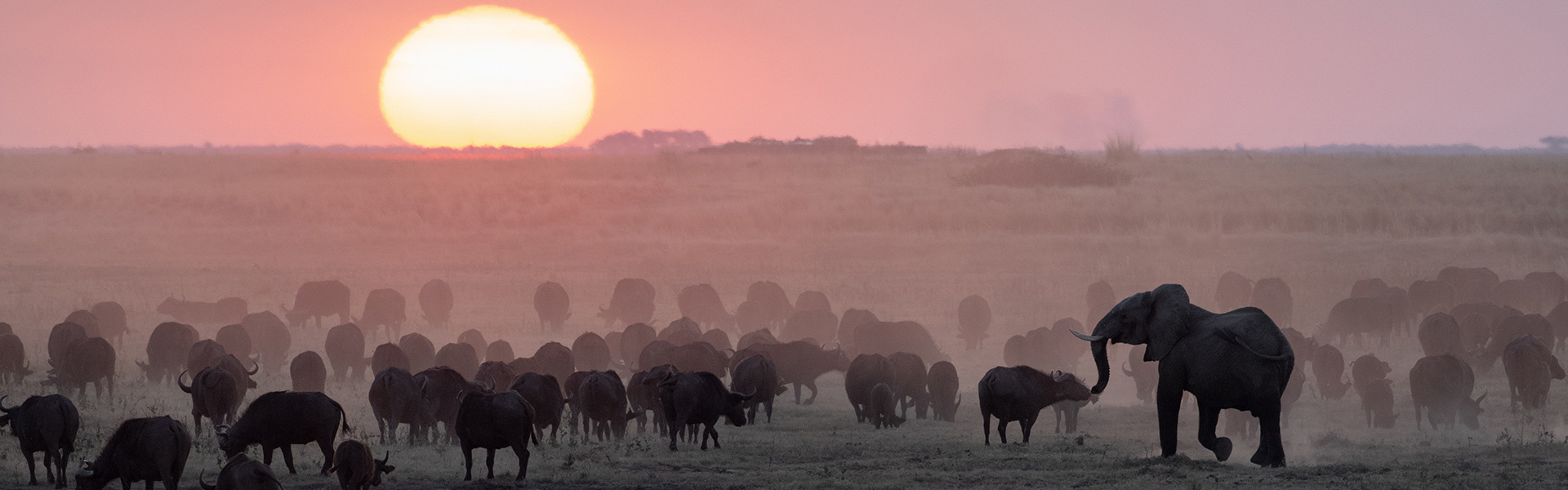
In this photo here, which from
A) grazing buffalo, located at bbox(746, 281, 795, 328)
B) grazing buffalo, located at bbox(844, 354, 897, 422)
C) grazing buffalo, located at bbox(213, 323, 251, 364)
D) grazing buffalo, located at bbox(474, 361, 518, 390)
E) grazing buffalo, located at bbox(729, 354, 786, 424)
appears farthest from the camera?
grazing buffalo, located at bbox(746, 281, 795, 328)

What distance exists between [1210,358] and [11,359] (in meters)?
16.9

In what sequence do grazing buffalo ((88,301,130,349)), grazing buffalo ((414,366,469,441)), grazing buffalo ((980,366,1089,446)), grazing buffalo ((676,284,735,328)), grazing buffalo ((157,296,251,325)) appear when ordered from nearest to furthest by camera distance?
1. grazing buffalo ((980,366,1089,446))
2. grazing buffalo ((414,366,469,441))
3. grazing buffalo ((88,301,130,349))
4. grazing buffalo ((157,296,251,325))
5. grazing buffalo ((676,284,735,328))

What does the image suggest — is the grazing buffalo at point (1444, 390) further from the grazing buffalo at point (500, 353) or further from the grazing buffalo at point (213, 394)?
the grazing buffalo at point (213, 394)

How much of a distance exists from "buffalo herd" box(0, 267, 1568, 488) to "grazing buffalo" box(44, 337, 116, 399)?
0.03 meters

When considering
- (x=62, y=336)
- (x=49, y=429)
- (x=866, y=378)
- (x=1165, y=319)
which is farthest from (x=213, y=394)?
(x=1165, y=319)

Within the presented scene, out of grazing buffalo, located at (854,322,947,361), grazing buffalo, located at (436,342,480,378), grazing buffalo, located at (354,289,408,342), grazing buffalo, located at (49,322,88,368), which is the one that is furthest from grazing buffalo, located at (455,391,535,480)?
grazing buffalo, located at (354,289,408,342)

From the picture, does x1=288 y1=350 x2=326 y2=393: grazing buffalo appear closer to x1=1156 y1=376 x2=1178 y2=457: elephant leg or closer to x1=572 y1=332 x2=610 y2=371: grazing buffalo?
x1=572 y1=332 x2=610 y2=371: grazing buffalo

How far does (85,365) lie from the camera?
62.4ft

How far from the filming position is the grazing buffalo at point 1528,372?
19.1 m

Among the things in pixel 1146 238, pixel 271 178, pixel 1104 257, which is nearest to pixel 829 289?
pixel 1104 257

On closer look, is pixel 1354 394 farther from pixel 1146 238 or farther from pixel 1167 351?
pixel 1146 238

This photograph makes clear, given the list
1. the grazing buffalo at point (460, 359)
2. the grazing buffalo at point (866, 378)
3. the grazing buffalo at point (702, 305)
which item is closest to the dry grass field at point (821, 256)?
the grazing buffalo at point (866, 378)

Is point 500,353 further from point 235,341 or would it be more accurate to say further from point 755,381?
point 755,381

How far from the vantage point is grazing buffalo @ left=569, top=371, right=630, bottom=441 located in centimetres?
1606
